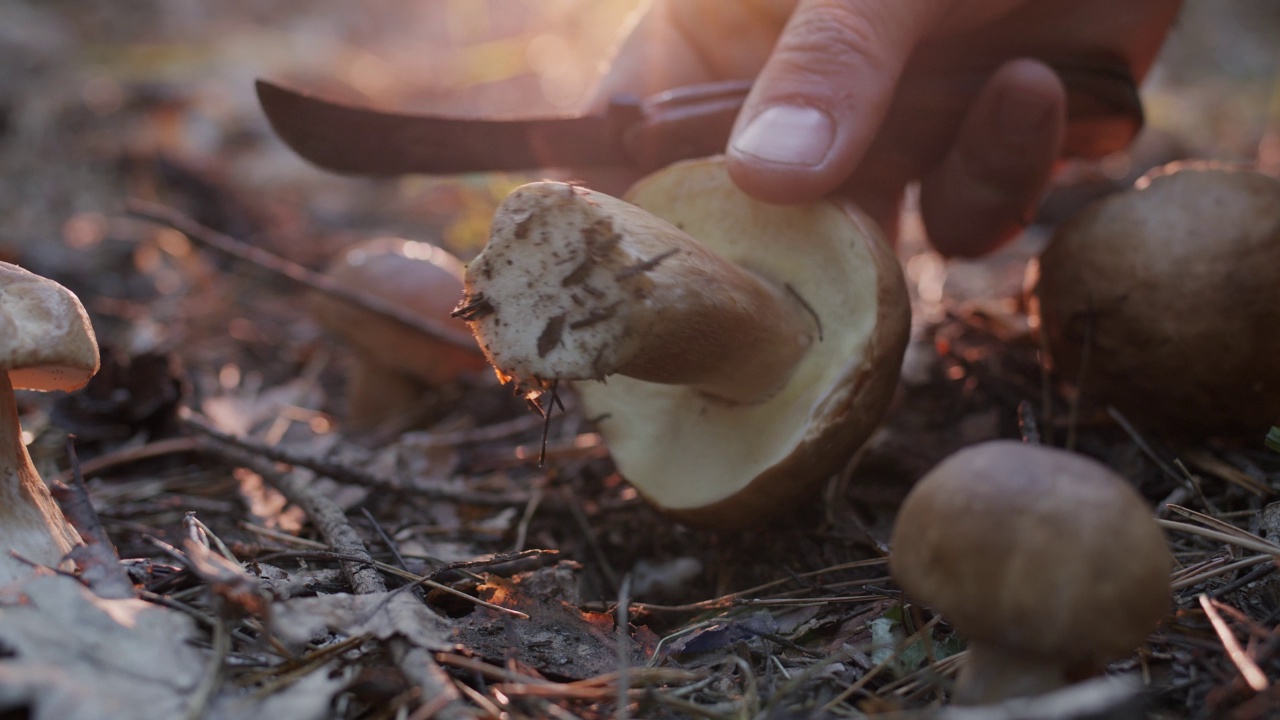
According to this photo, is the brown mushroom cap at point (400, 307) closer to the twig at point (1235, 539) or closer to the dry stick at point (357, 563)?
the dry stick at point (357, 563)

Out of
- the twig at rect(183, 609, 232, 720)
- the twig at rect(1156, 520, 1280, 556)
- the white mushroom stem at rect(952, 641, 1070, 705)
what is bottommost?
→ the twig at rect(1156, 520, 1280, 556)

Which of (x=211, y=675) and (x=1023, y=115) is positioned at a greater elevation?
(x=1023, y=115)

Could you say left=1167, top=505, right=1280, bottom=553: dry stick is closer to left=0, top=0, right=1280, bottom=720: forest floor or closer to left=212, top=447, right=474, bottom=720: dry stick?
left=0, top=0, right=1280, bottom=720: forest floor

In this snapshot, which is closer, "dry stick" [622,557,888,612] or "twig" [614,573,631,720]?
"twig" [614,573,631,720]

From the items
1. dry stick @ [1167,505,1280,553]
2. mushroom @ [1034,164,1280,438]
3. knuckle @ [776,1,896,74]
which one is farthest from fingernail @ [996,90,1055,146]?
dry stick @ [1167,505,1280,553]

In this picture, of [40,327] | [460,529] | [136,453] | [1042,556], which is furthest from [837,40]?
[136,453]

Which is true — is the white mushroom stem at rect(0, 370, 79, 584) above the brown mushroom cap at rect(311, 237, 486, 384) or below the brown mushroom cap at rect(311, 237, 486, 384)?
above

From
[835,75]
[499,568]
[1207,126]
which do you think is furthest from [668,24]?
[1207,126]

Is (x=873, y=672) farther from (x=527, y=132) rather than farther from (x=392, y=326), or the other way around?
(x=392, y=326)
